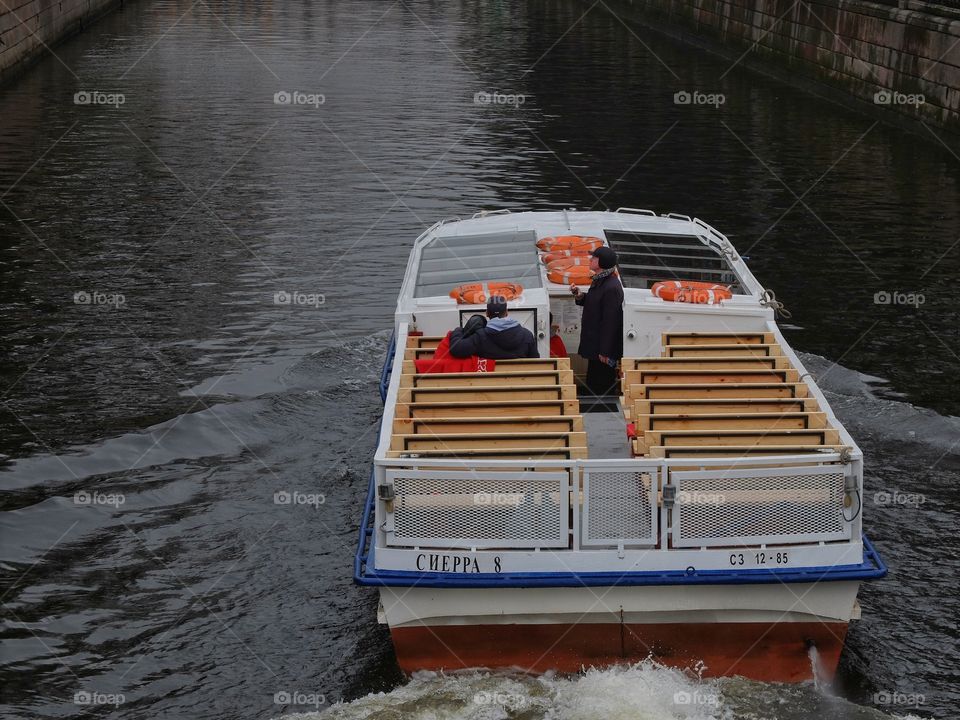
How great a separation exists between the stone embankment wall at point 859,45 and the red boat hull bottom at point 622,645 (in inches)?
1028

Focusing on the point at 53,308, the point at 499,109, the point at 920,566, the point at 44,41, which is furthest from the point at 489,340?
the point at 44,41

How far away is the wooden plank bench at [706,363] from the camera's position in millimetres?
13484

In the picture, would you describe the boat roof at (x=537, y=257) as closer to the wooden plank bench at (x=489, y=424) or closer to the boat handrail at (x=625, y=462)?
the wooden plank bench at (x=489, y=424)

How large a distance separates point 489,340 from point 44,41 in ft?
138

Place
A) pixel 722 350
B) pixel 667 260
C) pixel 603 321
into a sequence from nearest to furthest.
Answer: pixel 722 350 < pixel 603 321 < pixel 667 260

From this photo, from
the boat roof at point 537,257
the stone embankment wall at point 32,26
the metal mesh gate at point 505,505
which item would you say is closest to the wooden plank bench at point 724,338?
the boat roof at point 537,257

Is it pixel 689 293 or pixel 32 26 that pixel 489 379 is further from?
pixel 32 26

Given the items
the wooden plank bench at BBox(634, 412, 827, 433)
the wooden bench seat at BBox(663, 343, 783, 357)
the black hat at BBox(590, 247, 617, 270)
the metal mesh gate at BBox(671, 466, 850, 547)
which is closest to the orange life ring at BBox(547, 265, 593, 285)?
the black hat at BBox(590, 247, 617, 270)

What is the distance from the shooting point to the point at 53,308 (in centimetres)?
2281

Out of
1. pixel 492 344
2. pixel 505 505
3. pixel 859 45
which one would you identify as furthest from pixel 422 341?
pixel 859 45

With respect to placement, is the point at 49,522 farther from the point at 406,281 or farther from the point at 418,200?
the point at 418,200

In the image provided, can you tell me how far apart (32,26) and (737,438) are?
141ft

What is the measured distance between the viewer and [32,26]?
159 ft

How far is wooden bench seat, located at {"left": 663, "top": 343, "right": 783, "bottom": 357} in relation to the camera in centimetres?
1410
